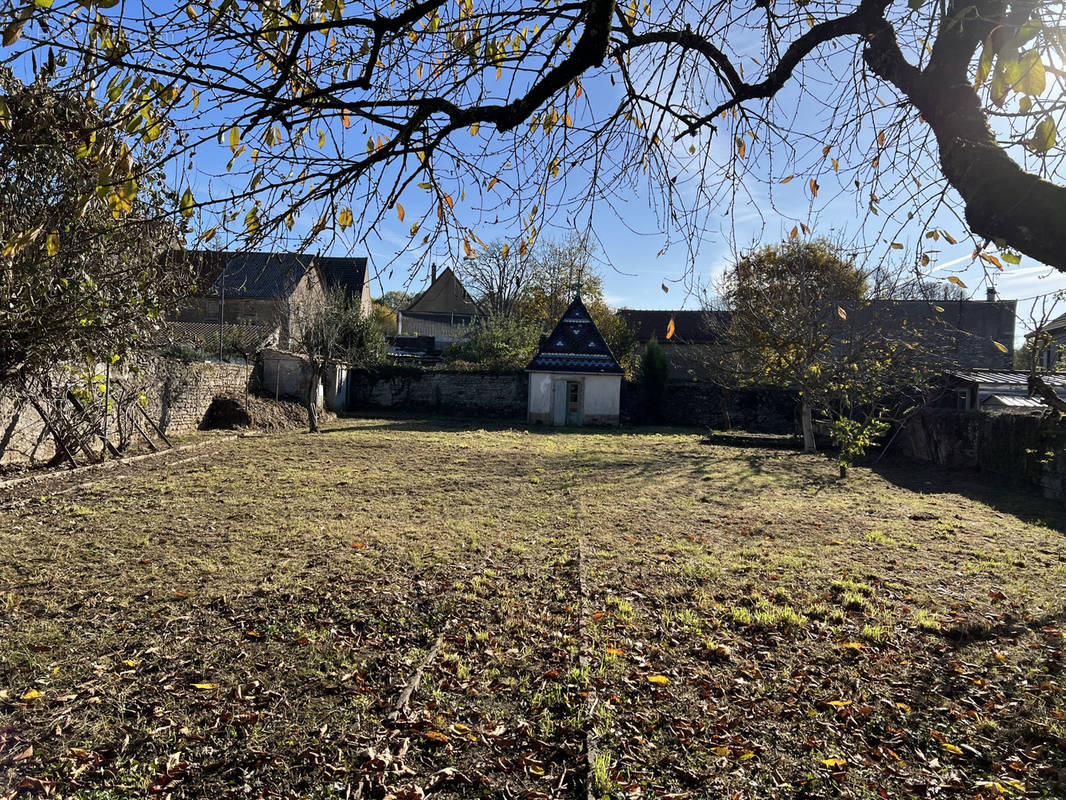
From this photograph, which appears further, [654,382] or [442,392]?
[654,382]

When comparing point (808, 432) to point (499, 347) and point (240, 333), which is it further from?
point (240, 333)

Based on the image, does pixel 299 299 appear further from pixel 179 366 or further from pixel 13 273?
pixel 13 273

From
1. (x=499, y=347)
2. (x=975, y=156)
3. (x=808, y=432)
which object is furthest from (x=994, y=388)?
(x=499, y=347)

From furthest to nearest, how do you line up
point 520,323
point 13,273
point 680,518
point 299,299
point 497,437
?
point 520,323 < point 299,299 < point 497,437 < point 680,518 < point 13,273

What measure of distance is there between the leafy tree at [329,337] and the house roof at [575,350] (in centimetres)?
681

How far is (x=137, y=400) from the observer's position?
11.9 m

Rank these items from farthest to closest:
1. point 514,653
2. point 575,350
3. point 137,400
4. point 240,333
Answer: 1. point 575,350
2. point 240,333
3. point 137,400
4. point 514,653

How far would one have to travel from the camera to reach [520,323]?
3106cm

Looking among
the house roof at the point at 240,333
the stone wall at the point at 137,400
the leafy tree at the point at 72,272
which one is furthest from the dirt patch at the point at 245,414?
the leafy tree at the point at 72,272

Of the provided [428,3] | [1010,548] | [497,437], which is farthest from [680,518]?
[497,437]

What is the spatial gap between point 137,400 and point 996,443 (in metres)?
17.0

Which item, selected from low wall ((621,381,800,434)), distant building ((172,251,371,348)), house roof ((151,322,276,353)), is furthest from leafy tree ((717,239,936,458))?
house roof ((151,322,276,353))

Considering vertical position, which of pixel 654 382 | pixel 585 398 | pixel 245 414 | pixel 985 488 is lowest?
pixel 985 488

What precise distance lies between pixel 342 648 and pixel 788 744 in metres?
2.55
